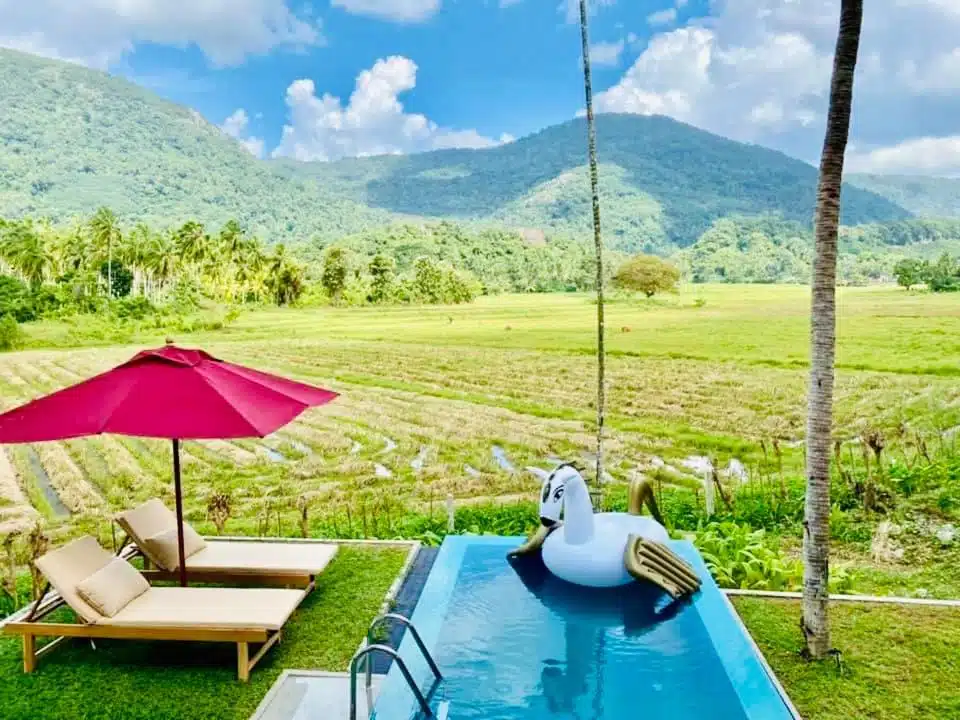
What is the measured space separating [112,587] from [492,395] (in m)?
5.26

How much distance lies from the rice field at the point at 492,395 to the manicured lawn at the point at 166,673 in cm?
286

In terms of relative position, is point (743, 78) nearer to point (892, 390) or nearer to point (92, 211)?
point (892, 390)

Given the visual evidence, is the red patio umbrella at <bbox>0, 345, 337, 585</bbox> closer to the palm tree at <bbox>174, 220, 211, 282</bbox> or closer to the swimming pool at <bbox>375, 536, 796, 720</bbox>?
the swimming pool at <bbox>375, 536, 796, 720</bbox>

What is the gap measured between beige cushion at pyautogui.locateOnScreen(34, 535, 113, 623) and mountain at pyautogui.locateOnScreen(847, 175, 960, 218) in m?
9.72

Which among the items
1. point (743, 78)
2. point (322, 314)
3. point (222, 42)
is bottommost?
point (322, 314)

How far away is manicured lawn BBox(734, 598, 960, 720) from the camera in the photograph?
3.99 meters

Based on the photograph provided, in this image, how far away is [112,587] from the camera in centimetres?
462

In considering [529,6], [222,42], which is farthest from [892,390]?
[222,42]

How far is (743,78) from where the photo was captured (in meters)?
9.95

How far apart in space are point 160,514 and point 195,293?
4656mm

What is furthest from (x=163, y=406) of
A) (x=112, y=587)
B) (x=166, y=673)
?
(x=166, y=673)

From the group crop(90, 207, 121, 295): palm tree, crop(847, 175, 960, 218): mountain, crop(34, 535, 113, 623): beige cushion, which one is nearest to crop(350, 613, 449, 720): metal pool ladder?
crop(34, 535, 113, 623): beige cushion

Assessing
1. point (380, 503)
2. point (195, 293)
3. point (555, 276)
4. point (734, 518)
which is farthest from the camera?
point (555, 276)

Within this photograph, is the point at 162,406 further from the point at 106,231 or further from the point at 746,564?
the point at 106,231
